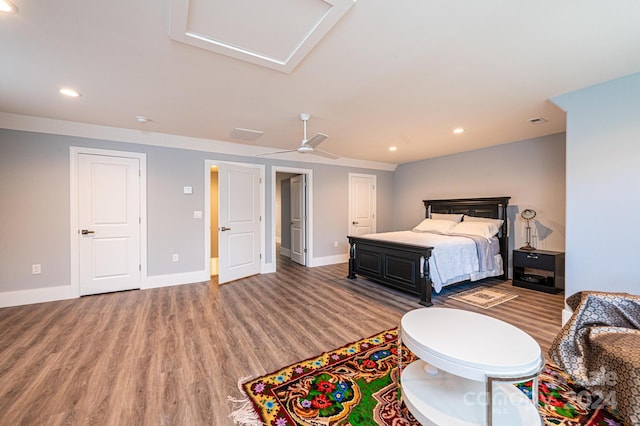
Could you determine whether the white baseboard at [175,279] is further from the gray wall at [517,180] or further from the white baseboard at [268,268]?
the gray wall at [517,180]

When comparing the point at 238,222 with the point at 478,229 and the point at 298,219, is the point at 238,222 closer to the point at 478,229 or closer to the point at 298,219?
the point at 298,219

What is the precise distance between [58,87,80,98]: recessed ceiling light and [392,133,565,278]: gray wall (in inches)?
237

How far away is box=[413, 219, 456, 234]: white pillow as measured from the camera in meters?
4.84

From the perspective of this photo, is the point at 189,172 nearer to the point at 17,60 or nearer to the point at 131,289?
the point at 131,289

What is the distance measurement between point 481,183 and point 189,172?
5357 mm

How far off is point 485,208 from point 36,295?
Answer: 23.1 ft

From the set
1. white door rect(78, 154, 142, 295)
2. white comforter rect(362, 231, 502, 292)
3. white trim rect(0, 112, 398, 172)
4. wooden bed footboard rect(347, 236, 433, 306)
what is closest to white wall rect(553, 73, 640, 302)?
white comforter rect(362, 231, 502, 292)

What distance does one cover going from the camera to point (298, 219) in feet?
20.0

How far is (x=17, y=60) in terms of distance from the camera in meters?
2.11

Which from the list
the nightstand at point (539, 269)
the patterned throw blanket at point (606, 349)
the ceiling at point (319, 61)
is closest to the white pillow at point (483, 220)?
the nightstand at point (539, 269)

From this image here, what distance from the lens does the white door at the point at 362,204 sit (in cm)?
620

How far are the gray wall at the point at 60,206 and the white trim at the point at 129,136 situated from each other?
0.07 metres

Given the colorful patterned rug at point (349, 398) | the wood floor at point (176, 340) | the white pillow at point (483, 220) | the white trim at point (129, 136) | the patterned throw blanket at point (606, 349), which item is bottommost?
the wood floor at point (176, 340)

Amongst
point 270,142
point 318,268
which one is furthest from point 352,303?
point 270,142
